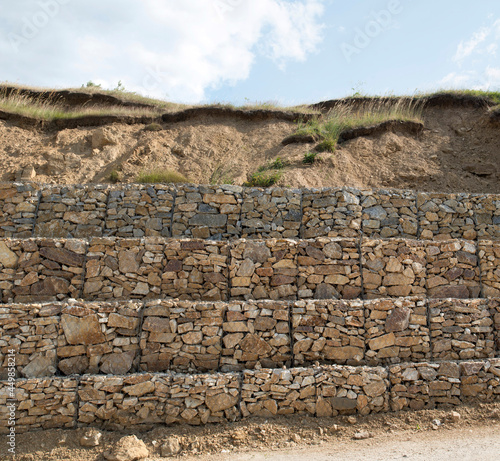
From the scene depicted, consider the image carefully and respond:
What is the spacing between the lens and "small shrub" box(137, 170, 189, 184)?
1532 cm

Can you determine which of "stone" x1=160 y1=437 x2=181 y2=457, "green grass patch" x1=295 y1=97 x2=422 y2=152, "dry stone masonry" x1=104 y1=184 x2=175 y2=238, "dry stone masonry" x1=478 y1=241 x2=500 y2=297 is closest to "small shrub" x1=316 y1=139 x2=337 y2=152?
"green grass patch" x1=295 y1=97 x2=422 y2=152

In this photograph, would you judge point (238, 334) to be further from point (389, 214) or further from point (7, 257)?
point (389, 214)

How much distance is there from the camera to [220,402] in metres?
7.99

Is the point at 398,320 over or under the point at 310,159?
under

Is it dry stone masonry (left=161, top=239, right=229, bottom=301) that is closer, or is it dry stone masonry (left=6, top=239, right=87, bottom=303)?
dry stone masonry (left=6, top=239, right=87, bottom=303)

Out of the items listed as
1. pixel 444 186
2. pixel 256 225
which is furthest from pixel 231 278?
pixel 444 186

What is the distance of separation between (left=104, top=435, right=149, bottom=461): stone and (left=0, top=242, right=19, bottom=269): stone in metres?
4.53

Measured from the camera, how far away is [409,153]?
712 inches

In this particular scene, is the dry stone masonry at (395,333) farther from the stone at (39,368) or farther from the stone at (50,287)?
the stone at (50,287)

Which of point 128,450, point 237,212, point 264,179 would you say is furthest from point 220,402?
point 264,179

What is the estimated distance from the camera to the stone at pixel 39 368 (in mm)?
8180

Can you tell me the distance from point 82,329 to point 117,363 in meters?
0.90

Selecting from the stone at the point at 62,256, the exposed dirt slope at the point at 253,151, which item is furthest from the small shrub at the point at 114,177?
the stone at the point at 62,256

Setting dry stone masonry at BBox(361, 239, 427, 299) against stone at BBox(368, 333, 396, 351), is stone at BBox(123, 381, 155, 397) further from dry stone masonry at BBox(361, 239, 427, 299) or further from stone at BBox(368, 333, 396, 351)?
dry stone masonry at BBox(361, 239, 427, 299)
